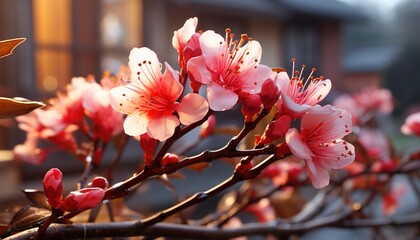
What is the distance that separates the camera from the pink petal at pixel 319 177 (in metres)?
0.49

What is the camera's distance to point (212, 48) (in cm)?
51

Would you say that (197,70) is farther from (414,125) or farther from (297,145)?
(414,125)

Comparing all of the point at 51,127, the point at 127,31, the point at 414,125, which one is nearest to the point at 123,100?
the point at 51,127

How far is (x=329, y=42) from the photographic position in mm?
12156

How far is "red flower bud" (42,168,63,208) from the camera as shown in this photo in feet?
1.54

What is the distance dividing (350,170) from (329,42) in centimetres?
1107

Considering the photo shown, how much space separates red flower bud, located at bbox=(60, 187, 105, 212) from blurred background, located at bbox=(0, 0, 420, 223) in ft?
3.64

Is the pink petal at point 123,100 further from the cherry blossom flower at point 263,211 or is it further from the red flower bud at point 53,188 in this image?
the cherry blossom flower at point 263,211

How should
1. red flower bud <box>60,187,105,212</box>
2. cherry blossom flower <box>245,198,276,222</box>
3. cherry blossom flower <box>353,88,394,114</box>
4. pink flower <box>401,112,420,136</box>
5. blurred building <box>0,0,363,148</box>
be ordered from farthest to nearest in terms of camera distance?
1. blurred building <box>0,0,363,148</box>
2. cherry blossom flower <box>353,88,394,114</box>
3. cherry blossom flower <box>245,198,276,222</box>
4. pink flower <box>401,112,420,136</box>
5. red flower bud <box>60,187,105,212</box>

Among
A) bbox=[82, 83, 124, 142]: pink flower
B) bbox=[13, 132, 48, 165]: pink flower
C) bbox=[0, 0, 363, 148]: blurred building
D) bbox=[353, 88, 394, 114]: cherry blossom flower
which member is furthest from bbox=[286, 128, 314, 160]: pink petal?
bbox=[0, 0, 363, 148]: blurred building

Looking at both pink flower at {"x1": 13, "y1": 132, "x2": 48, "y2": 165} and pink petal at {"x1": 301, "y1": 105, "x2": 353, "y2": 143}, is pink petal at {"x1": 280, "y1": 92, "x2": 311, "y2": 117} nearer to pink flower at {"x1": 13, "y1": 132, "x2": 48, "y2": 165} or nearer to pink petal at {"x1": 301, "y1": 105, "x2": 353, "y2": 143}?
pink petal at {"x1": 301, "y1": 105, "x2": 353, "y2": 143}

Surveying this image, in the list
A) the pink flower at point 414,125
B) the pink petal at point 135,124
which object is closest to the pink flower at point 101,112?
the pink petal at point 135,124

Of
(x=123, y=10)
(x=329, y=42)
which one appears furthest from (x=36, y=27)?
(x=329, y=42)

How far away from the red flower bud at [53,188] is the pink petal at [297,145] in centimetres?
18
